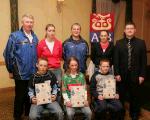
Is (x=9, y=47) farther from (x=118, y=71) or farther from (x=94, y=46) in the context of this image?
(x=118, y=71)

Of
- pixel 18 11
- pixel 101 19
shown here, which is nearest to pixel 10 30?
pixel 18 11

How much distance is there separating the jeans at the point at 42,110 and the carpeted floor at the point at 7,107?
750 millimetres

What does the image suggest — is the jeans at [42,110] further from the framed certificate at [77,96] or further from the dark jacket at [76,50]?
the dark jacket at [76,50]

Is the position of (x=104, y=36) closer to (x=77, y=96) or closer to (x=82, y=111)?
(x=77, y=96)

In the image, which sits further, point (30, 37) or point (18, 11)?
point (18, 11)

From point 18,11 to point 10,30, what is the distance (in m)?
0.39

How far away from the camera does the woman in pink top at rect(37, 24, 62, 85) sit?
3.57 meters

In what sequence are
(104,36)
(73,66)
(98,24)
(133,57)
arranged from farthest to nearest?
(98,24)
(104,36)
(133,57)
(73,66)

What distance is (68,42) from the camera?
371 cm

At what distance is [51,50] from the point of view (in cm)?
361

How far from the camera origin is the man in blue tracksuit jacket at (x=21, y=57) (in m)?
3.41

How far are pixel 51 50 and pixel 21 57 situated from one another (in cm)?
41

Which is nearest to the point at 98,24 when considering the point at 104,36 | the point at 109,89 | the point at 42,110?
the point at 104,36

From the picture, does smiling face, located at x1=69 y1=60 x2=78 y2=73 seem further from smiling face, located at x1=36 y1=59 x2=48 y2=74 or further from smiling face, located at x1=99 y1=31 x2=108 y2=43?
smiling face, located at x1=99 y1=31 x2=108 y2=43
